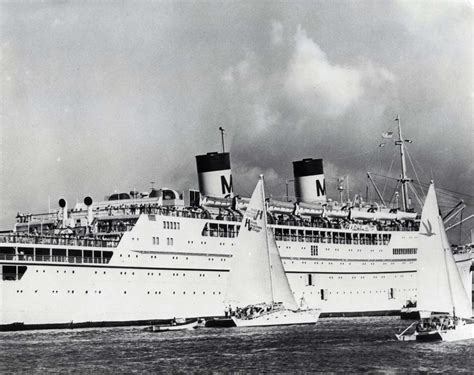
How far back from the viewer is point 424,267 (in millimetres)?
39812

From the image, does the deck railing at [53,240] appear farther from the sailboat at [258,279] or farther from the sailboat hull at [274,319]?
the sailboat hull at [274,319]

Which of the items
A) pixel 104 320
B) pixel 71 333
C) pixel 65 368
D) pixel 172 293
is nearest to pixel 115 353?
pixel 65 368

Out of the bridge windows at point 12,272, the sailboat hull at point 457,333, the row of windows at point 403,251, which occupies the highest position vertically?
the row of windows at point 403,251

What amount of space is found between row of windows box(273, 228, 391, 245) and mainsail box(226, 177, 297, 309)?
12.2m

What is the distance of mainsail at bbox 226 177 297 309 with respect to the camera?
4950 centimetres

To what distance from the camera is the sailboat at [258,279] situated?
1951 inches

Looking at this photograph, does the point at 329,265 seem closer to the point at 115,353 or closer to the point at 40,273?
the point at 40,273

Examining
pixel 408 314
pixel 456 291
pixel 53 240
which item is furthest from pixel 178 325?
pixel 408 314

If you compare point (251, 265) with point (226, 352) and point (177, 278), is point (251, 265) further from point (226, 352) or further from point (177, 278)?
point (226, 352)

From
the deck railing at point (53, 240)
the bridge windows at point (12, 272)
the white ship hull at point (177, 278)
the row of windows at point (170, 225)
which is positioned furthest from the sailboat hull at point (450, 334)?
the bridge windows at point (12, 272)

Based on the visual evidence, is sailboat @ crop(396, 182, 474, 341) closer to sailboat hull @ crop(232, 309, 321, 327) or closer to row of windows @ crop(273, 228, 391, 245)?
sailboat hull @ crop(232, 309, 321, 327)

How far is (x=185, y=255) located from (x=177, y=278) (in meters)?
1.79

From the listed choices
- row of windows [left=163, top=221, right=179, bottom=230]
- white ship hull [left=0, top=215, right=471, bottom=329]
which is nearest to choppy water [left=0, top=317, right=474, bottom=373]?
white ship hull [left=0, top=215, right=471, bottom=329]

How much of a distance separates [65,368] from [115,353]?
4.64 metres
